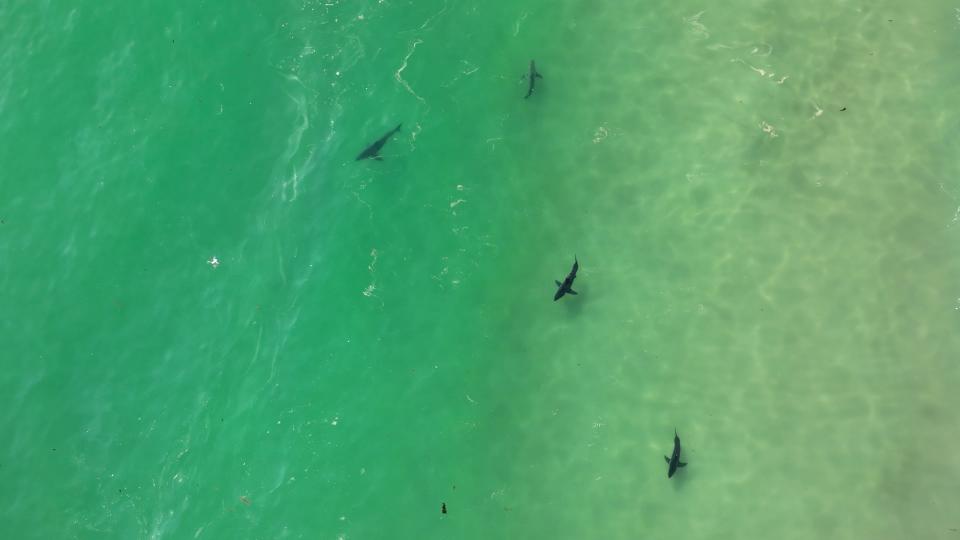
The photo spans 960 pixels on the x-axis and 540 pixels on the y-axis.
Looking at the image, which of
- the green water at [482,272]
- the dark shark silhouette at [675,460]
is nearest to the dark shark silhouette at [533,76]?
the green water at [482,272]

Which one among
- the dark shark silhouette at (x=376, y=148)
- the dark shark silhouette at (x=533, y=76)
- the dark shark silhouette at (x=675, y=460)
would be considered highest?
the dark shark silhouette at (x=533, y=76)

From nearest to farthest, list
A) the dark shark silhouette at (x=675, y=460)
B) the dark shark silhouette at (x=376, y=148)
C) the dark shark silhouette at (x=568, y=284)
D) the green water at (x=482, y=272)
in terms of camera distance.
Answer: the dark shark silhouette at (x=675, y=460) < the green water at (x=482, y=272) < the dark shark silhouette at (x=568, y=284) < the dark shark silhouette at (x=376, y=148)

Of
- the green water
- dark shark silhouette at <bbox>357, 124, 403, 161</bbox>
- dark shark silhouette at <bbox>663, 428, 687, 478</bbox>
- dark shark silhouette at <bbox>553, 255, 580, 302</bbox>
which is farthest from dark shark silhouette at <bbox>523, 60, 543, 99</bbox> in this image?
dark shark silhouette at <bbox>663, 428, 687, 478</bbox>

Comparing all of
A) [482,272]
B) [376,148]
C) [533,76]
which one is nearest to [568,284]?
[482,272]

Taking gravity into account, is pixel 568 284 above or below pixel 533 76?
below

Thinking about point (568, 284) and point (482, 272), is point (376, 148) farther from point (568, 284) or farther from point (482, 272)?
point (568, 284)

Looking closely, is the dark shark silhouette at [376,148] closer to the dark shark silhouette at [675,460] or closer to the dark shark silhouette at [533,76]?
the dark shark silhouette at [533,76]
